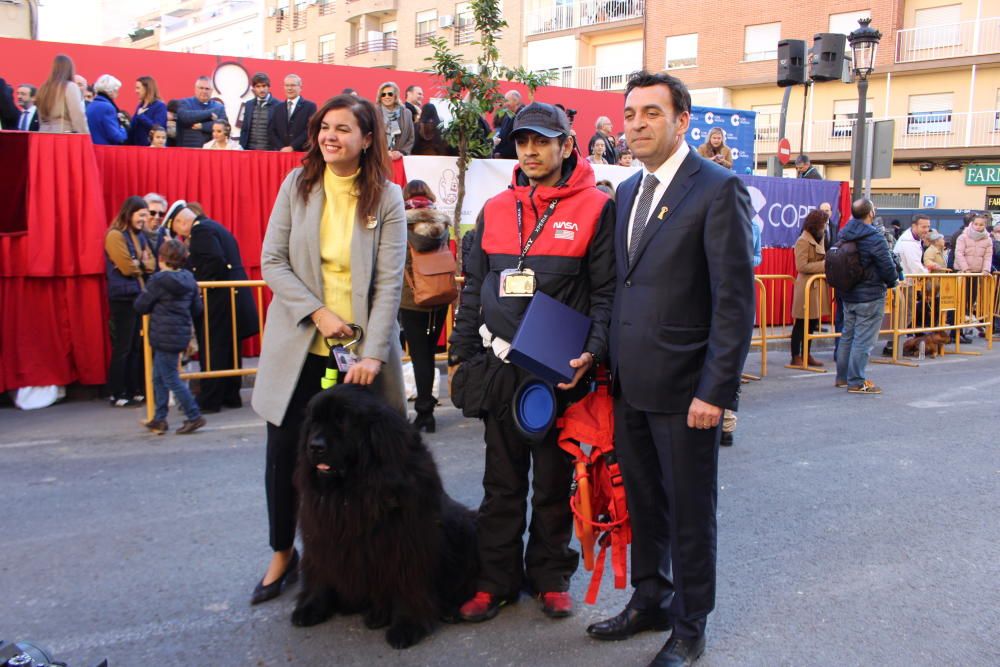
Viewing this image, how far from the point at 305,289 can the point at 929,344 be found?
37.0 ft

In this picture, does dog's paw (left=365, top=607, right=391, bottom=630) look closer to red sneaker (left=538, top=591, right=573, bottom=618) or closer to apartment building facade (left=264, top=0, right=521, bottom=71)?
red sneaker (left=538, top=591, right=573, bottom=618)

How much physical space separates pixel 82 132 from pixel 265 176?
195cm

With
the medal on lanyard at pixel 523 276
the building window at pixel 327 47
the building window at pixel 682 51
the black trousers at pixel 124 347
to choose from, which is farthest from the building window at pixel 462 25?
the medal on lanyard at pixel 523 276

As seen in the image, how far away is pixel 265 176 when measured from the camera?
9.59 metres

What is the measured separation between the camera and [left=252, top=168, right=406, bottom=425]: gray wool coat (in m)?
3.45

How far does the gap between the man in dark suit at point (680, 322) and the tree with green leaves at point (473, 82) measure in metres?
6.86

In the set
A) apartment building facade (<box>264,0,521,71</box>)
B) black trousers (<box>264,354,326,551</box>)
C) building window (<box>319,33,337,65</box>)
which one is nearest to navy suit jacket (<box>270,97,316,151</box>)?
black trousers (<box>264,354,326,551</box>)

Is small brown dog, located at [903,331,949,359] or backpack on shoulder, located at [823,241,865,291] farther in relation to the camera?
small brown dog, located at [903,331,949,359]

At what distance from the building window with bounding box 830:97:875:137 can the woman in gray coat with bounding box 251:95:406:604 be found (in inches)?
1415

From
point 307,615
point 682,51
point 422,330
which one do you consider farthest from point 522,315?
point 682,51

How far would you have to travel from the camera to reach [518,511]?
139 inches

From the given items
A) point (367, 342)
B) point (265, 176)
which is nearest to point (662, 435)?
point (367, 342)

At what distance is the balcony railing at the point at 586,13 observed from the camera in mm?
40031

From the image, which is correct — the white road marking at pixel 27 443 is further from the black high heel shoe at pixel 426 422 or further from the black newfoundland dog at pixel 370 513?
the black newfoundland dog at pixel 370 513
